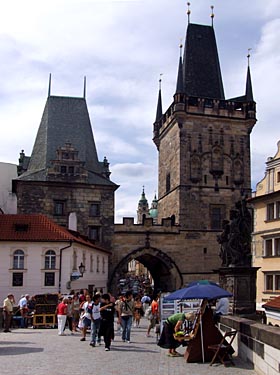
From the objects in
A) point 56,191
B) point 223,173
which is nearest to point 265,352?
point 56,191

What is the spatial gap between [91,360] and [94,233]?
102 feet

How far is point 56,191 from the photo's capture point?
4088 cm

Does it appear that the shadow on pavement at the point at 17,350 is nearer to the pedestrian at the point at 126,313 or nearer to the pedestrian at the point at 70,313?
the pedestrian at the point at 126,313

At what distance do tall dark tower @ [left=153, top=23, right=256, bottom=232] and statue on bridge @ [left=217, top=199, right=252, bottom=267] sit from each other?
2672 cm

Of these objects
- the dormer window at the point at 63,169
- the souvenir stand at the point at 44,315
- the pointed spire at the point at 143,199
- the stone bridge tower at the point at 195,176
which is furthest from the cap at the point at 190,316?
the pointed spire at the point at 143,199

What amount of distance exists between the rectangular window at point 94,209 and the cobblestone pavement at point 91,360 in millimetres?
27066

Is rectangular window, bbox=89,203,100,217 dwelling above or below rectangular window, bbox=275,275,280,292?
above

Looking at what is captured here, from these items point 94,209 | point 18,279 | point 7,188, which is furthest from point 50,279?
point 7,188

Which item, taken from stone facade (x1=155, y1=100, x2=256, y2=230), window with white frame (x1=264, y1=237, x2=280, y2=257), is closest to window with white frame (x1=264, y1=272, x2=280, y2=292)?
window with white frame (x1=264, y1=237, x2=280, y2=257)

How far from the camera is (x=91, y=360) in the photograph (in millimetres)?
10227

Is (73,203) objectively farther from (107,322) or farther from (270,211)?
(107,322)

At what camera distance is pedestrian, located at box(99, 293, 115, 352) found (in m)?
11.9

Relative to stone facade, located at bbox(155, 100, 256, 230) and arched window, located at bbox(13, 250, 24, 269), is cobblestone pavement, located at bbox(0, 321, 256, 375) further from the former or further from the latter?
stone facade, located at bbox(155, 100, 256, 230)

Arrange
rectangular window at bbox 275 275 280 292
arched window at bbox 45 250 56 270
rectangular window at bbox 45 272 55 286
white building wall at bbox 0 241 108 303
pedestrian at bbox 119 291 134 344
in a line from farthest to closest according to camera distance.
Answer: rectangular window at bbox 275 275 280 292 < arched window at bbox 45 250 56 270 < rectangular window at bbox 45 272 55 286 < white building wall at bbox 0 241 108 303 < pedestrian at bbox 119 291 134 344
